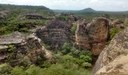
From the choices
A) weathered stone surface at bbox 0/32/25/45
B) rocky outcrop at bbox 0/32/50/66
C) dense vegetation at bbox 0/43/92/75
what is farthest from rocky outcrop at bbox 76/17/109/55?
rocky outcrop at bbox 0/32/50/66

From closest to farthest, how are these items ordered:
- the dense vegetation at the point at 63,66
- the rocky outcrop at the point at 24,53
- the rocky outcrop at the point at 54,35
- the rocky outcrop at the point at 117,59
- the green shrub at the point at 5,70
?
the rocky outcrop at the point at 117,59 → the dense vegetation at the point at 63,66 → the green shrub at the point at 5,70 → the rocky outcrop at the point at 24,53 → the rocky outcrop at the point at 54,35

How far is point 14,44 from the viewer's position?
26.0m

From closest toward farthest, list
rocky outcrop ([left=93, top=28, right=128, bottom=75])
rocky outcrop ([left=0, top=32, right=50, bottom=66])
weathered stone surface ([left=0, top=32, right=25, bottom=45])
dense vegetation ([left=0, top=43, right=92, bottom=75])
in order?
rocky outcrop ([left=93, top=28, right=128, bottom=75])
dense vegetation ([left=0, top=43, right=92, bottom=75])
rocky outcrop ([left=0, top=32, right=50, bottom=66])
weathered stone surface ([left=0, top=32, right=25, bottom=45])

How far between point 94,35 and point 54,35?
34.0 ft

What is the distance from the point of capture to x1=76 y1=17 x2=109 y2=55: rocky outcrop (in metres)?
29.9

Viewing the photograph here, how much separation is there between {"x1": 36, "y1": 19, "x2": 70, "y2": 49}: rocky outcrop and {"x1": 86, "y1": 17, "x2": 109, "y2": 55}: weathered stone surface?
21.7 ft

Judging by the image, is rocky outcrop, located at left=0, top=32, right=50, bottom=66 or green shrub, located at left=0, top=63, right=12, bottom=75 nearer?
green shrub, located at left=0, top=63, right=12, bottom=75

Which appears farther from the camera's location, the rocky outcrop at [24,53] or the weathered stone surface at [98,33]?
the weathered stone surface at [98,33]

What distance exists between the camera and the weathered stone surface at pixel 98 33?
98.0ft

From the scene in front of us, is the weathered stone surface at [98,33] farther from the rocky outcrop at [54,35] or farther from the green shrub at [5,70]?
the green shrub at [5,70]

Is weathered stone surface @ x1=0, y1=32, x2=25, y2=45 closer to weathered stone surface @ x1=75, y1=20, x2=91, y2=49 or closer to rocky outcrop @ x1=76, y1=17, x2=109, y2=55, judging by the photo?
weathered stone surface @ x1=75, y1=20, x2=91, y2=49

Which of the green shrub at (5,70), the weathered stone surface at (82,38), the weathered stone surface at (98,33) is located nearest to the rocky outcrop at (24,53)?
the green shrub at (5,70)

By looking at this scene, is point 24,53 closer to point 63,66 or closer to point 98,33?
point 63,66

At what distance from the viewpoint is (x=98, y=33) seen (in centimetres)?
3011
